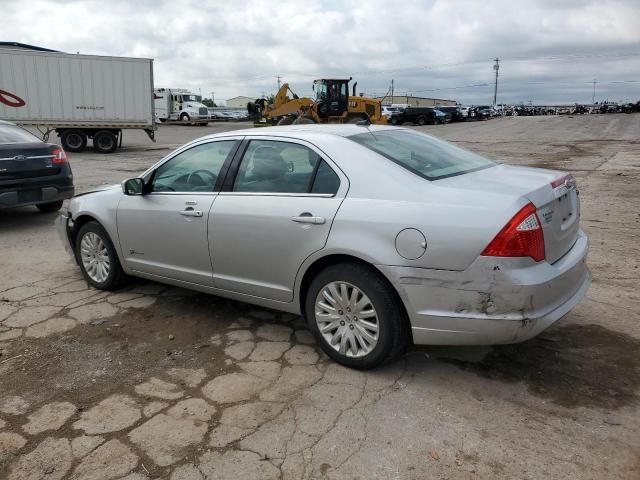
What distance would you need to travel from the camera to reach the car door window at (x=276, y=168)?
3.68 meters

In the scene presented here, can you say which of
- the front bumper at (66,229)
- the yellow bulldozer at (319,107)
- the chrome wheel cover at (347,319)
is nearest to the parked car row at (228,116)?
the yellow bulldozer at (319,107)

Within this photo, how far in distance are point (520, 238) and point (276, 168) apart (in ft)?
5.74

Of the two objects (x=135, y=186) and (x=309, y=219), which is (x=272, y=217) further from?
(x=135, y=186)

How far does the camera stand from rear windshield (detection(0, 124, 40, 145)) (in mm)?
7512

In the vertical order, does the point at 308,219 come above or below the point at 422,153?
below

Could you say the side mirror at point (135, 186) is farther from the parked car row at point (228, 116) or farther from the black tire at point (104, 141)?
the parked car row at point (228, 116)

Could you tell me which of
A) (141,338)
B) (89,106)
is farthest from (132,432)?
(89,106)

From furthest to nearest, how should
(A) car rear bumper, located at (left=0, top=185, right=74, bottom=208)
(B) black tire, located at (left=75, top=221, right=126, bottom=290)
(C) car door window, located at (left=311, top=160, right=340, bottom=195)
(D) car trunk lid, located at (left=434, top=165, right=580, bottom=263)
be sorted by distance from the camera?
1. (A) car rear bumper, located at (left=0, top=185, right=74, bottom=208)
2. (B) black tire, located at (left=75, top=221, right=126, bottom=290)
3. (C) car door window, located at (left=311, top=160, right=340, bottom=195)
4. (D) car trunk lid, located at (left=434, top=165, right=580, bottom=263)

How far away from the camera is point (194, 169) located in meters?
4.36

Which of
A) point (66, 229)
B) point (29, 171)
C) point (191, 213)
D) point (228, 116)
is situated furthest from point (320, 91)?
point (228, 116)

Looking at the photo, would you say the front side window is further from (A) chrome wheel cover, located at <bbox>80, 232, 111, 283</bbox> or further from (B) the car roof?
(A) chrome wheel cover, located at <bbox>80, 232, 111, 283</bbox>

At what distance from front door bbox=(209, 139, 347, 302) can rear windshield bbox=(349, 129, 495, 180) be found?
1.28 ft

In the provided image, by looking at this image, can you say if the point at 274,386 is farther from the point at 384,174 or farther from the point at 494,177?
the point at 494,177

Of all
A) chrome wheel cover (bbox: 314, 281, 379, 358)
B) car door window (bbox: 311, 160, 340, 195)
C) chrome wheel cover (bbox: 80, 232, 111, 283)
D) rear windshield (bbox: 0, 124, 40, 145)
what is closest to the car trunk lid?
car door window (bbox: 311, 160, 340, 195)
